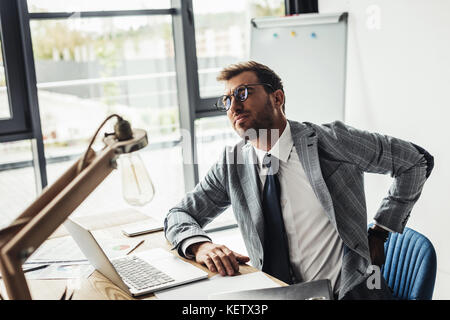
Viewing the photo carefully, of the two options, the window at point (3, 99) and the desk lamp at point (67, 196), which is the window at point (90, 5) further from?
the desk lamp at point (67, 196)

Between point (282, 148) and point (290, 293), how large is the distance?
0.69 metres

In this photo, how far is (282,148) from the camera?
1896mm

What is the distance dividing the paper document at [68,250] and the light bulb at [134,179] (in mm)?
613

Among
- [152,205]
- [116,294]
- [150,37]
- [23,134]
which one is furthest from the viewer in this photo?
[152,205]

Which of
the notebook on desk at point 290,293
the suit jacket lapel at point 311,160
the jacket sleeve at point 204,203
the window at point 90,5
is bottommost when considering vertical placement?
the notebook on desk at point 290,293

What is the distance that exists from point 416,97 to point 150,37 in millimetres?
1672

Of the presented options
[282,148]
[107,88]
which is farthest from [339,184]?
[107,88]

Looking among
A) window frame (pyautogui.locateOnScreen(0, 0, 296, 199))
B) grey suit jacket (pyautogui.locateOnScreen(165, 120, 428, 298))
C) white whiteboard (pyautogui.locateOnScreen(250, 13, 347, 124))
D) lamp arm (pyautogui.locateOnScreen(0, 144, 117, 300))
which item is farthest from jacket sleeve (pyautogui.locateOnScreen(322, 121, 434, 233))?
window frame (pyautogui.locateOnScreen(0, 0, 296, 199))

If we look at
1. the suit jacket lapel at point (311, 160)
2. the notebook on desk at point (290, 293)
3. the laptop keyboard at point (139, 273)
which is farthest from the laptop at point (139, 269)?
the suit jacket lapel at point (311, 160)

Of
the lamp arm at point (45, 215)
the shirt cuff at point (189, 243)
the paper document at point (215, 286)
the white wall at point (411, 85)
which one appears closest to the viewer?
the lamp arm at point (45, 215)

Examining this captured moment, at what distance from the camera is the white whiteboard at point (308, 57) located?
3.20 m
